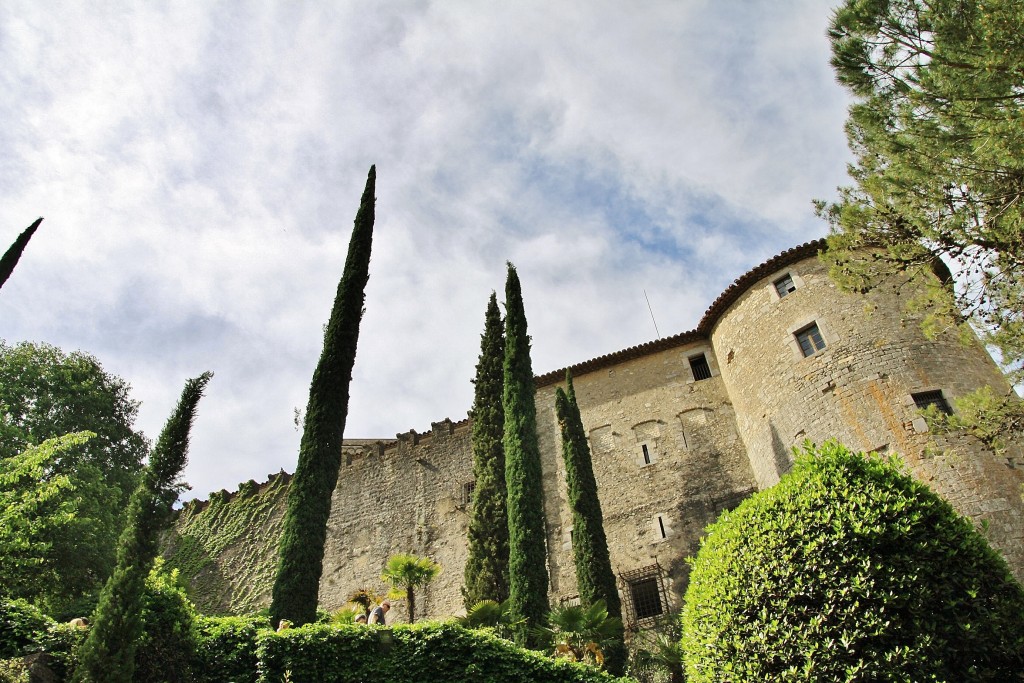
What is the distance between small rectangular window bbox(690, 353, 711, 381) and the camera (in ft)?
62.1

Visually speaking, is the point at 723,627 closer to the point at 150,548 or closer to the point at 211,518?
the point at 150,548

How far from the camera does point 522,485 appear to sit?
14180 millimetres

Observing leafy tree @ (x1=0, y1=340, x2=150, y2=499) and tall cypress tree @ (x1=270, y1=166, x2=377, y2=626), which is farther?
leafy tree @ (x1=0, y1=340, x2=150, y2=499)

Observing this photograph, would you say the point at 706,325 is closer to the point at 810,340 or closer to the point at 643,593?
the point at 810,340

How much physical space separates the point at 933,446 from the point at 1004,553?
2157mm

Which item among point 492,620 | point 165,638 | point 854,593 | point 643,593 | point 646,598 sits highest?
point 643,593

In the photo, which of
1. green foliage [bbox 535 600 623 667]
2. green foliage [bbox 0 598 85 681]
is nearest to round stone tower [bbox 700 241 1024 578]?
green foliage [bbox 535 600 623 667]

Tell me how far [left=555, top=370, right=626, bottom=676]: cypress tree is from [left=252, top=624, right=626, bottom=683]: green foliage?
9.36 ft

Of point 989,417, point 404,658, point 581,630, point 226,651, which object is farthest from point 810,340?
point 226,651

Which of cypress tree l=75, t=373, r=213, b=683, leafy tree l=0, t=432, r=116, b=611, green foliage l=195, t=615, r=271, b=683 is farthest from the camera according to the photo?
leafy tree l=0, t=432, r=116, b=611

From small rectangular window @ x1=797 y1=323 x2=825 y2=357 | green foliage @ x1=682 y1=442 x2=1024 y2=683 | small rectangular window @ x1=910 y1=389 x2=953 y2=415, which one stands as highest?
small rectangular window @ x1=797 y1=323 x2=825 y2=357

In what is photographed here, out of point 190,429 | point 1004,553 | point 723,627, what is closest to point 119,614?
point 190,429

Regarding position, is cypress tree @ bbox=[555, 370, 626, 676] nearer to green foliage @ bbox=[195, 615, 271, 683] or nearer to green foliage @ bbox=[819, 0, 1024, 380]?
green foliage @ bbox=[195, 615, 271, 683]

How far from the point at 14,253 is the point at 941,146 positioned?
1793cm
